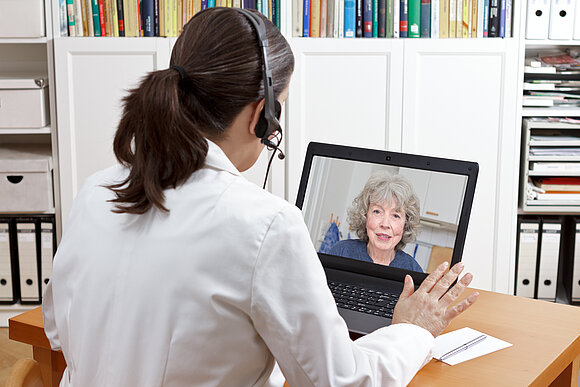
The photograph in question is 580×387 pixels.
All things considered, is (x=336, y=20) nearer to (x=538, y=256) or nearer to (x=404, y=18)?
(x=404, y=18)

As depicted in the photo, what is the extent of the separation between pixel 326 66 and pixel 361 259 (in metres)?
1.45

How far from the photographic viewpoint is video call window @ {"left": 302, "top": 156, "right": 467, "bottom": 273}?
57.3 inches

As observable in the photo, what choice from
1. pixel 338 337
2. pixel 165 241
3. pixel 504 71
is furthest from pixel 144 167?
pixel 504 71

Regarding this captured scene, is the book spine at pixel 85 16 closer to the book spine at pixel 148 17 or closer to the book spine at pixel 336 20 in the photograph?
the book spine at pixel 148 17

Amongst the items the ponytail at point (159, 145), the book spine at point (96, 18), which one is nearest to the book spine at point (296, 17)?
the book spine at point (96, 18)

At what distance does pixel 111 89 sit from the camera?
282 centimetres

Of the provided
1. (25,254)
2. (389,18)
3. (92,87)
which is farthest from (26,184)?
(389,18)

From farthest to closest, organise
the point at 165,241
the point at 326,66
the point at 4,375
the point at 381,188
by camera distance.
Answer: the point at 326,66, the point at 4,375, the point at 381,188, the point at 165,241

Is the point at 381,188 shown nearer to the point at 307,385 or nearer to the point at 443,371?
the point at 443,371

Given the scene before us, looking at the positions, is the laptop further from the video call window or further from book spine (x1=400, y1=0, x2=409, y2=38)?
book spine (x1=400, y1=0, x2=409, y2=38)

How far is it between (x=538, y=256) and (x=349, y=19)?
1273 millimetres

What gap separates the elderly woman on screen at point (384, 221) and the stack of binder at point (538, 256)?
162cm

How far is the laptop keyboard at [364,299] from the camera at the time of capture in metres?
1.39

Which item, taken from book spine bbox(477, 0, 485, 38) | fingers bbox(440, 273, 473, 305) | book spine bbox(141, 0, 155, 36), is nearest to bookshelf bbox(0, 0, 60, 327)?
book spine bbox(141, 0, 155, 36)
